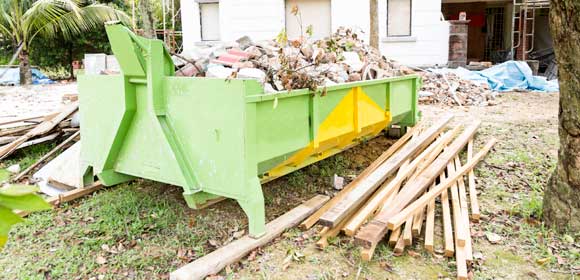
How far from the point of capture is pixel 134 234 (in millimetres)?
3830

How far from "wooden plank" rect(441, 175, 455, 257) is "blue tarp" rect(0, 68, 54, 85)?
1594 cm

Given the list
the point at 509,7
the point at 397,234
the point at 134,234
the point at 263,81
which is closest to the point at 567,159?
the point at 397,234

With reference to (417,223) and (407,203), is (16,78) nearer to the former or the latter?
(407,203)

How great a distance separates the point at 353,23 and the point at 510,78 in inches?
185

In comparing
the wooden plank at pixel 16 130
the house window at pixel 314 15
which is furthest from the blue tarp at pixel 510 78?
the wooden plank at pixel 16 130

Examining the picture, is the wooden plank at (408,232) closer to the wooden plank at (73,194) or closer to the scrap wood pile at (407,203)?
the scrap wood pile at (407,203)

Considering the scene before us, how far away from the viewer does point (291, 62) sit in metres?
4.00

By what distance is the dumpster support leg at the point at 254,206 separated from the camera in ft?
10.7

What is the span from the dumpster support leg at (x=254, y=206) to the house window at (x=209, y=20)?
1283cm

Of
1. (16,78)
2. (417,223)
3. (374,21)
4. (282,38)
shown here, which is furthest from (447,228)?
(16,78)

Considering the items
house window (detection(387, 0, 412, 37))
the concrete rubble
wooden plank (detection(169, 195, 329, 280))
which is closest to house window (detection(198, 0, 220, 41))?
house window (detection(387, 0, 412, 37))

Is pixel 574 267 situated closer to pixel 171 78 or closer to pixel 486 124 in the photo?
pixel 171 78

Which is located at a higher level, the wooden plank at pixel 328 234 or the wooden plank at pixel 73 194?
the wooden plank at pixel 73 194

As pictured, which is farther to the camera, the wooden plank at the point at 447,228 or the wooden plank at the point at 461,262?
the wooden plank at the point at 447,228
